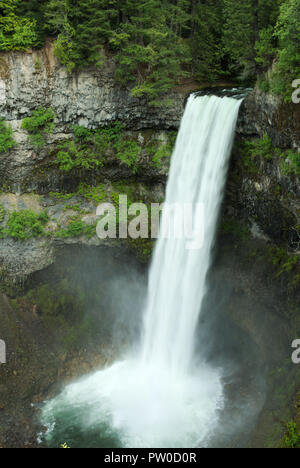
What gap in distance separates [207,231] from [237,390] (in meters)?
6.52

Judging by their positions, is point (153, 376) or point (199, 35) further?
point (199, 35)

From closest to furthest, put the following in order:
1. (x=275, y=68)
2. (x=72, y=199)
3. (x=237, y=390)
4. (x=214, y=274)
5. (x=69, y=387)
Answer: (x=275, y=68) → (x=237, y=390) → (x=69, y=387) → (x=214, y=274) → (x=72, y=199)

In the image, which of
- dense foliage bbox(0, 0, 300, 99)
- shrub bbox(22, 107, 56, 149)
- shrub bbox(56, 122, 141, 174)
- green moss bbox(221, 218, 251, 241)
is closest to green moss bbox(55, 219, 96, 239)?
shrub bbox(56, 122, 141, 174)

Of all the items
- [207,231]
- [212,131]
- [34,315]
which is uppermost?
[212,131]

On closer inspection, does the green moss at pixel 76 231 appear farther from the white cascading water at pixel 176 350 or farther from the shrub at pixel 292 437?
the shrub at pixel 292 437

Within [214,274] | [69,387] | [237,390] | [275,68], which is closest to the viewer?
[275,68]

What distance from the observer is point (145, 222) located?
19531 millimetres

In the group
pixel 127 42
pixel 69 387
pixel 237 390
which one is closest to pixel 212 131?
pixel 127 42

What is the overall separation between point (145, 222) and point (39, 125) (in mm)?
6716

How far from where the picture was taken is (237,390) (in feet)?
52.5

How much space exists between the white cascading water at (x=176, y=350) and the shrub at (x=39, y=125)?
239 inches

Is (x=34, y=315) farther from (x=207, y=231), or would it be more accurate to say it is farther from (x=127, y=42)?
(x=127, y=42)

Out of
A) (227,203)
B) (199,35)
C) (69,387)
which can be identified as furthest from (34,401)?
(199,35)

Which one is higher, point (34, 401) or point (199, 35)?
point (199, 35)
